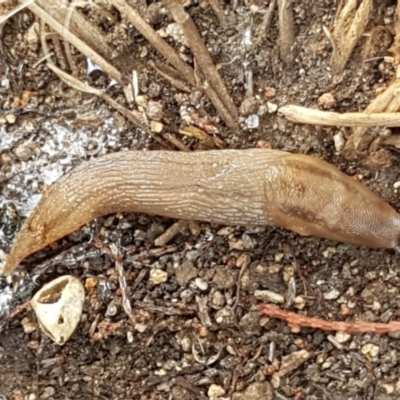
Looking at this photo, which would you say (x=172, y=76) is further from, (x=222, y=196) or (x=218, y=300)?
(x=218, y=300)

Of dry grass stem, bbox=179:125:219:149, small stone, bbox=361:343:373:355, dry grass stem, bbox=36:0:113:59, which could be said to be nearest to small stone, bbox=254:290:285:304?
small stone, bbox=361:343:373:355

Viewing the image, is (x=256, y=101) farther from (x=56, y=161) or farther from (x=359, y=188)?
(x=56, y=161)

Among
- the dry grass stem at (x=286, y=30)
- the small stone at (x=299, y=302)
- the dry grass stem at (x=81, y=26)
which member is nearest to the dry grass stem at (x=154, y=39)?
the dry grass stem at (x=81, y=26)

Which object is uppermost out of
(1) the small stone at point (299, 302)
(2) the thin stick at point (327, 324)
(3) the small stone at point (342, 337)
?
(1) the small stone at point (299, 302)

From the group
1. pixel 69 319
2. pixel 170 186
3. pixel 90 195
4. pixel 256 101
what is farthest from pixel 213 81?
pixel 69 319

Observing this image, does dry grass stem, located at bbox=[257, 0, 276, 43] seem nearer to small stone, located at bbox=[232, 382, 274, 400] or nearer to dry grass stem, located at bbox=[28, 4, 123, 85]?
dry grass stem, located at bbox=[28, 4, 123, 85]

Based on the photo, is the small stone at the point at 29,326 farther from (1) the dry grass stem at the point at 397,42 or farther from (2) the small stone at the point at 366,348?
(1) the dry grass stem at the point at 397,42

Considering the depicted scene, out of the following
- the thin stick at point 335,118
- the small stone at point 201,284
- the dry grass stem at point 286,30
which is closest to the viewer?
the thin stick at point 335,118
